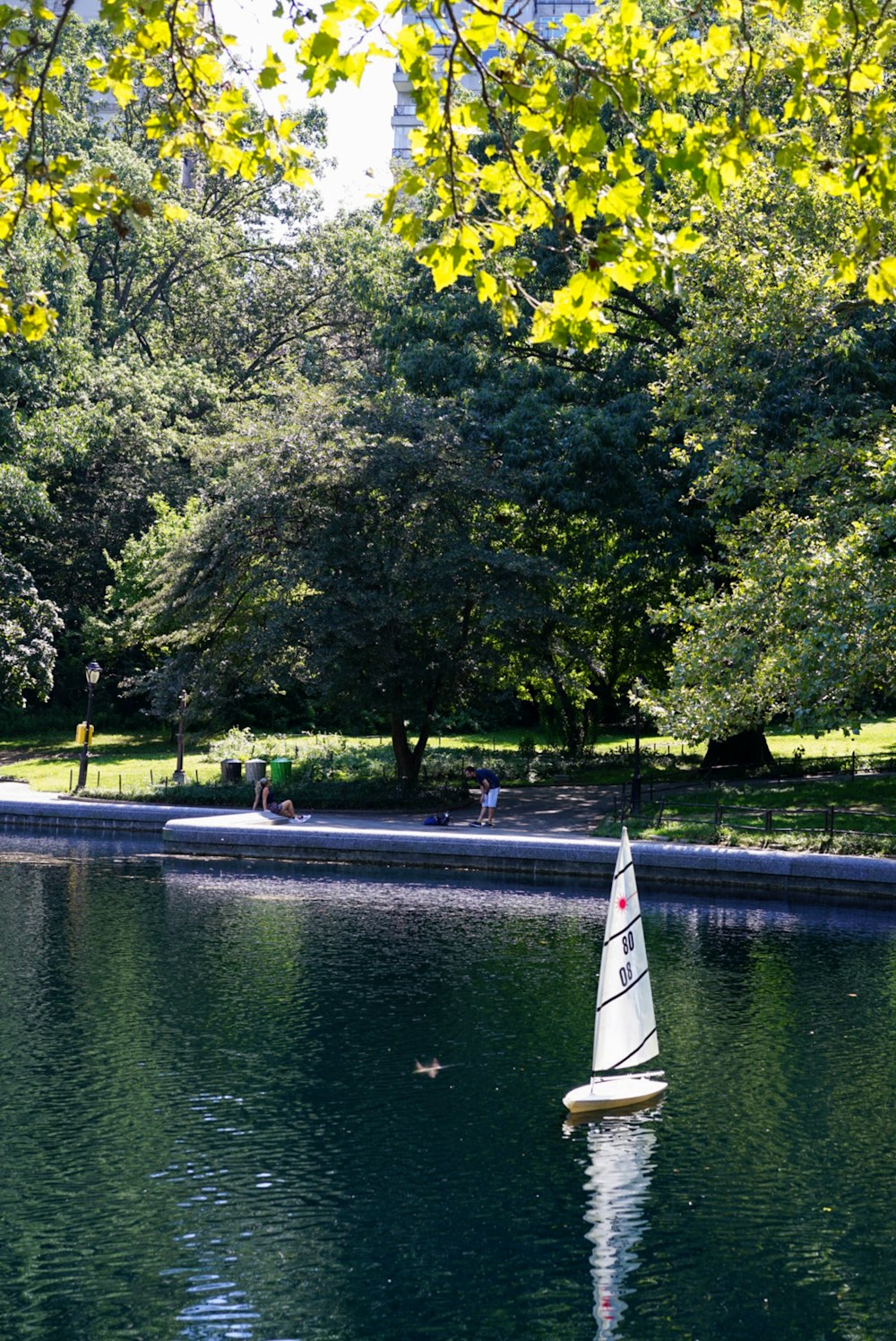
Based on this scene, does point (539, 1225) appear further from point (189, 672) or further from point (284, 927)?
point (189, 672)

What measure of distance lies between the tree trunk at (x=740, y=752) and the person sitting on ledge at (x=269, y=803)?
1045cm

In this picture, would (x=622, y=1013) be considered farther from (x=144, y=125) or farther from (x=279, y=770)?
(x=279, y=770)

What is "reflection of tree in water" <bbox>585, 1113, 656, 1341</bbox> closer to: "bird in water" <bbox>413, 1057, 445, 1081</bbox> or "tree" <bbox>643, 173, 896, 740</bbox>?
"bird in water" <bbox>413, 1057, 445, 1081</bbox>

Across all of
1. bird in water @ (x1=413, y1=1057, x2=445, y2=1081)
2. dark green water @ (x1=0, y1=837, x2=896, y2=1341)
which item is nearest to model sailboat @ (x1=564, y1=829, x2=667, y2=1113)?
dark green water @ (x1=0, y1=837, x2=896, y2=1341)

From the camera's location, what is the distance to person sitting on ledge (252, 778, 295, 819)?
92.0ft

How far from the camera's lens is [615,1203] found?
423 inches

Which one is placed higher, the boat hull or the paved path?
the paved path

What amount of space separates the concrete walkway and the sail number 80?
10.5 metres

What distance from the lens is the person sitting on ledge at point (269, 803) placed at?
28.0 meters

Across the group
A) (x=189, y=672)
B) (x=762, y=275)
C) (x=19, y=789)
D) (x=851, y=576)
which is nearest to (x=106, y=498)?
(x=19, y=789)

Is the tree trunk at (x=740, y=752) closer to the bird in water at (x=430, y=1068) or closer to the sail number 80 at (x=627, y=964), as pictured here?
the bird in water at (x=430, y=1068)

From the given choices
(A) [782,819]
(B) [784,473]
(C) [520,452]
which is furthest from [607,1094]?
(C) [520,452]

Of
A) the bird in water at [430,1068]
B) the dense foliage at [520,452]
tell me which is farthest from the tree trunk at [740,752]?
the bird in water at [430,1068]

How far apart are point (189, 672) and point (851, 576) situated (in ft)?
50.3
